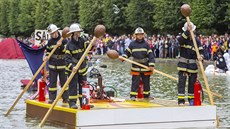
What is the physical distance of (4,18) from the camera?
10844 centimetres

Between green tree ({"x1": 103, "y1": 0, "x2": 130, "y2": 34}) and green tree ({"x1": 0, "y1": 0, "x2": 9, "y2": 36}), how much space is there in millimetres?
41017

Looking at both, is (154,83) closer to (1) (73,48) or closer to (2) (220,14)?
(1) (73,48)

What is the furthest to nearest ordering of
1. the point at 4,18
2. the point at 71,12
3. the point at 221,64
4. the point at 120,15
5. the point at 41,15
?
the point at 4,18, the point at 41,15, the point at 71,12, the point at 120,15, the point at 221,64

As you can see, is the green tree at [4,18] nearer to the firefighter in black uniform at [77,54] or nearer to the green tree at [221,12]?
the green tree at [221,12]

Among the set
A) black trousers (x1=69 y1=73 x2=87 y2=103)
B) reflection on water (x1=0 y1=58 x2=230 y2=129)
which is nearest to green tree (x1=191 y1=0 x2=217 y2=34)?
reflection on water (x1=0 y1=58 x2=230 y2=129)

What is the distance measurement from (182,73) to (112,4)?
52.1 metres

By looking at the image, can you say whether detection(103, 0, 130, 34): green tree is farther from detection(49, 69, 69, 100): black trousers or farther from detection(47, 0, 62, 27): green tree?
detection(49, 69, 69, 100): black trousers

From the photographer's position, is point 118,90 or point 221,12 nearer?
point 118,90

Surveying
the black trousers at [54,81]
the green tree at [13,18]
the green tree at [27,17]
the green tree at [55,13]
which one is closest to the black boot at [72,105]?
the black trousers at [54,81]

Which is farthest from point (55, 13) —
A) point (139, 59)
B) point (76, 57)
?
point (76, 57)

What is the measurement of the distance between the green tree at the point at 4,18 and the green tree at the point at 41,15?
17.1m

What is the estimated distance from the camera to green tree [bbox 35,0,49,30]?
89944mm

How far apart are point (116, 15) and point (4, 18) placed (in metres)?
44.2

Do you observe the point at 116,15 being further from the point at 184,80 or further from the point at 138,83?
the point at 184,80
